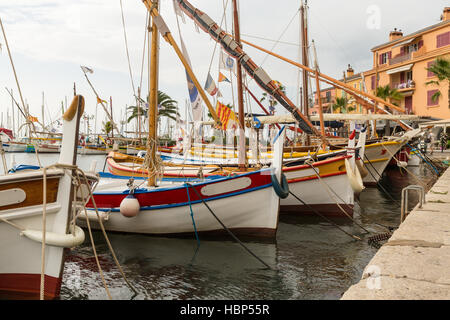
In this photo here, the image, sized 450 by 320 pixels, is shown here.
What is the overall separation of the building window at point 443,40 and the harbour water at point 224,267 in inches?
1268

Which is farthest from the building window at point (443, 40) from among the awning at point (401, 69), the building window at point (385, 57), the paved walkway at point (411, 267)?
the paved walkway at point (411, 267)

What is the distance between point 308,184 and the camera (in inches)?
436

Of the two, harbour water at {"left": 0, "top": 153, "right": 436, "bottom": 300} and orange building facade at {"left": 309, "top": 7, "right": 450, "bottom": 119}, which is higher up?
orange building facade at {"left": 309, "top": 7, "right": 450, "bottom": 119}

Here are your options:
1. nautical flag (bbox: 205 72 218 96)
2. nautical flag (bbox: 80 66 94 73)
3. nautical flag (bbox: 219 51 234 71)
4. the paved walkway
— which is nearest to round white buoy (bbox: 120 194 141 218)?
nautical flag (bbox: 205 72 218 96)

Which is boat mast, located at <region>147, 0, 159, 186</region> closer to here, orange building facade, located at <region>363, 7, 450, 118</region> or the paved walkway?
the paved walkway

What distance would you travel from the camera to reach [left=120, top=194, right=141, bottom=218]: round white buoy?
25.8 feet

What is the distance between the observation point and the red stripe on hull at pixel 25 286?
441 cm

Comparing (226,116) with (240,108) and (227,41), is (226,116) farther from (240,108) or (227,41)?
(227,41)

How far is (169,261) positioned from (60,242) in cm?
325

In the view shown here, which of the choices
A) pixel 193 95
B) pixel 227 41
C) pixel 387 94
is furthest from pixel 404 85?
pixel 193 95

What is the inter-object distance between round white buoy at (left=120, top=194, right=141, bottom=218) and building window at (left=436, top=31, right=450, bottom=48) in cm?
3698

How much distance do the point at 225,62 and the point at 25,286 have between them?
9479 millimetres

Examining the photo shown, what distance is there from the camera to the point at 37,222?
4316mm

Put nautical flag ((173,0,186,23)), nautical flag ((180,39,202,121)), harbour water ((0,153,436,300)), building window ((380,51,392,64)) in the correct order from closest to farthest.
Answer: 1. harbour water ((0,153,436,300))
2. nautical flag ((180,39,202,121))
3. nautical flag ((173,0,186,23))
4. building window ((380,51,392,64))
